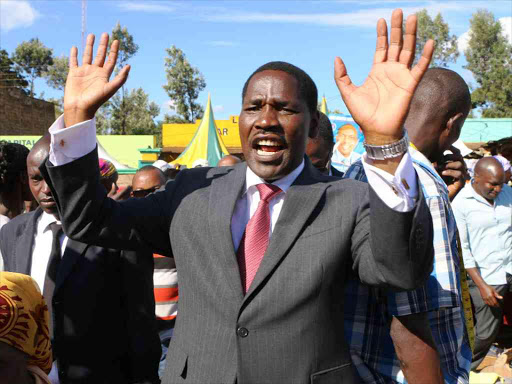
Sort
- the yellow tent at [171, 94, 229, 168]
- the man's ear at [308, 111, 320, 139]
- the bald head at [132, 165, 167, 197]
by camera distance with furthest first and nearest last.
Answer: the yellow tent at [171, 94, 229, 168] → the bald head at [132, 165, 167, 197] → the man's ear at [308, 111, 320, 139]

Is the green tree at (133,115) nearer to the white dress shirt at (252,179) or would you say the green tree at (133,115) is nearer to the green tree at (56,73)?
the green tree at (56,73)

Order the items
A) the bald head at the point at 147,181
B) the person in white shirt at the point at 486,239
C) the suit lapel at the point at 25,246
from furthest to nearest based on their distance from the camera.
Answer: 1. the person in white shirt at the point at 486,239
2. the bald head at the point at 147,181
3. the suit lapel at the point at 25,246

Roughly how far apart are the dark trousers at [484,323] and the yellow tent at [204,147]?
10023mm

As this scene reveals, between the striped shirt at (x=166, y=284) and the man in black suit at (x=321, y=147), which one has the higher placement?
the man in black suit at (x=321, y=147)

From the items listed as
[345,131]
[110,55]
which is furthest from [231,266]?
[345,131]

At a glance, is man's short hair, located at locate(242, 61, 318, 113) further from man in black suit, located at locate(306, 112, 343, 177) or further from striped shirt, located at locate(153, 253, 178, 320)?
striped shirt, located at locate(153, 253, 178, 320)

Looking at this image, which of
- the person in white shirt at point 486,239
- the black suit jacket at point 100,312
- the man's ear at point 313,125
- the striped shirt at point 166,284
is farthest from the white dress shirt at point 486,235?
the man's ear at point 313,125

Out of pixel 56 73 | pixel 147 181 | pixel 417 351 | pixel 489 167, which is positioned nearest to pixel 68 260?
pixel 417 351

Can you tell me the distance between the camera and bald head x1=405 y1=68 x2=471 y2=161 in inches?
91.7

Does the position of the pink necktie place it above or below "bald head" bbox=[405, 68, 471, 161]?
below

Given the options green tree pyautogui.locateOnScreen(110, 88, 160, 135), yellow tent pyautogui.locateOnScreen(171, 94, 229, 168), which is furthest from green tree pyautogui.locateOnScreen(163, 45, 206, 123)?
yellow tent pyautogui.locateOnScreen(171, 94, 229, 168)

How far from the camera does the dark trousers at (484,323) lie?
625 cm

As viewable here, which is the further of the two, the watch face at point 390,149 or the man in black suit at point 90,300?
the man in black suit at point 90,300

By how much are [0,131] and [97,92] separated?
2664 cm
